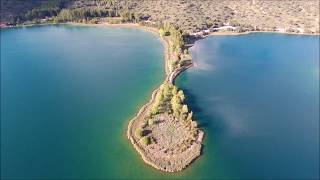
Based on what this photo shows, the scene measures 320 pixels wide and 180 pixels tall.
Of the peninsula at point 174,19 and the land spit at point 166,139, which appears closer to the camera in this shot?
the land spit at point 166,139

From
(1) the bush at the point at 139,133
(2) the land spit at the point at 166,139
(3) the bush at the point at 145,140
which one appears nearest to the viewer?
(2) the land spit at the point at 166,139

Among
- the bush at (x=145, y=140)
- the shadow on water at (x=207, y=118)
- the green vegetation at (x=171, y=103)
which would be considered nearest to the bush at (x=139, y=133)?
the bush at (x=145, y=140)

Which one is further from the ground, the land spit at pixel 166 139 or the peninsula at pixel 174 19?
the peninsula at pixel 174 19

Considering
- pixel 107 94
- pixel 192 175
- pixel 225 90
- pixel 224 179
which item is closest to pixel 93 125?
pixel 107 94

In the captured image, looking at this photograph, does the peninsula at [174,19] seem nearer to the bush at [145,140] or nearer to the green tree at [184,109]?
the green tree at [184,109]

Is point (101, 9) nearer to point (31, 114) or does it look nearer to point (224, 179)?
point (31, 114)

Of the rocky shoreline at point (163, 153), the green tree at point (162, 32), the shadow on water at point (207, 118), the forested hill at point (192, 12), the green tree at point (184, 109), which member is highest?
the forested hill at point (192, 12)

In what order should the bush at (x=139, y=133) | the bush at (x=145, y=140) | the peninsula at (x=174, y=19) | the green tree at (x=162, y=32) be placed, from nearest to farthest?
the bush at (x=145, y=140) < the bush at (x=139, y=133) < the peninsula at (x=174, y=19) < the green tree at (x=162, y=32)

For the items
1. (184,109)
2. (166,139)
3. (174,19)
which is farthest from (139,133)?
(174,19)

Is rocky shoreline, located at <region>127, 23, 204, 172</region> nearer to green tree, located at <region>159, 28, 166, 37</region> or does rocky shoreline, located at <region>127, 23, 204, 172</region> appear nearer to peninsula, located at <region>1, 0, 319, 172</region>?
peninsula, located at <region>1, 0, 319, 172</region>
